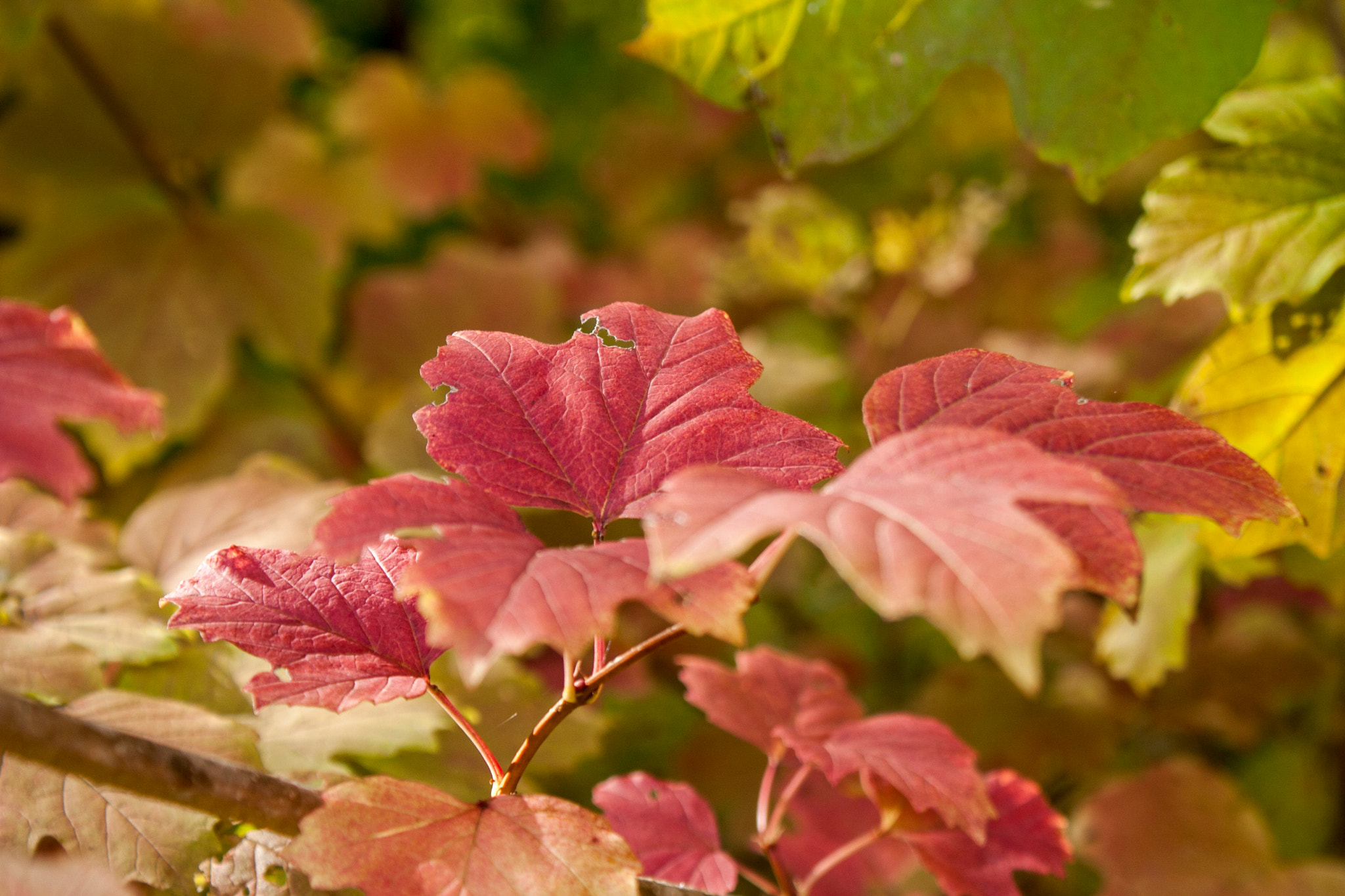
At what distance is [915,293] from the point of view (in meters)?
1.48

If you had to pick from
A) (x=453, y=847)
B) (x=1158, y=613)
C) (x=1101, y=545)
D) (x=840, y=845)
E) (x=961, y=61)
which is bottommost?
(x=840, y=845)

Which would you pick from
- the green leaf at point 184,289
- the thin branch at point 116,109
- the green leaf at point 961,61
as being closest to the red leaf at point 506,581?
the green leaf at point 961,61

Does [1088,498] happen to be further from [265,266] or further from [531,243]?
[531,243]

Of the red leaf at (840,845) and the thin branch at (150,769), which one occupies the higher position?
the thin branch at (150,769)

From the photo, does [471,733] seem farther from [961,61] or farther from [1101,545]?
[961,61]

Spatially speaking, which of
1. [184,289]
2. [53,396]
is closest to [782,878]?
[53,396]

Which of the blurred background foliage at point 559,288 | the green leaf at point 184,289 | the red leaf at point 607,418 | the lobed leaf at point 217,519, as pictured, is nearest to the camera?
the red leaf at point 607,418

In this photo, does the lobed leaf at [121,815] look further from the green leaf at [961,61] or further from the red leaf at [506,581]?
the green leaf at [961,61]

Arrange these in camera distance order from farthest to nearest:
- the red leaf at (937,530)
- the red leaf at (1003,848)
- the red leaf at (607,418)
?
the red leaf at (1003,848), the red leaf at (607,418), the red leaf at (937,530)

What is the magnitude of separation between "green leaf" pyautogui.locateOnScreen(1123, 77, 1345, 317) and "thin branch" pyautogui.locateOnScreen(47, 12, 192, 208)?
103cm

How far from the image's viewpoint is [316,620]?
38 cm

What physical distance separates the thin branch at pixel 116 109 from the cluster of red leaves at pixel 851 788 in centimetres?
92

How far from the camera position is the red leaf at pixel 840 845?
0.61 meters

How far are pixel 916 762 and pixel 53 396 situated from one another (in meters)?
0.45
